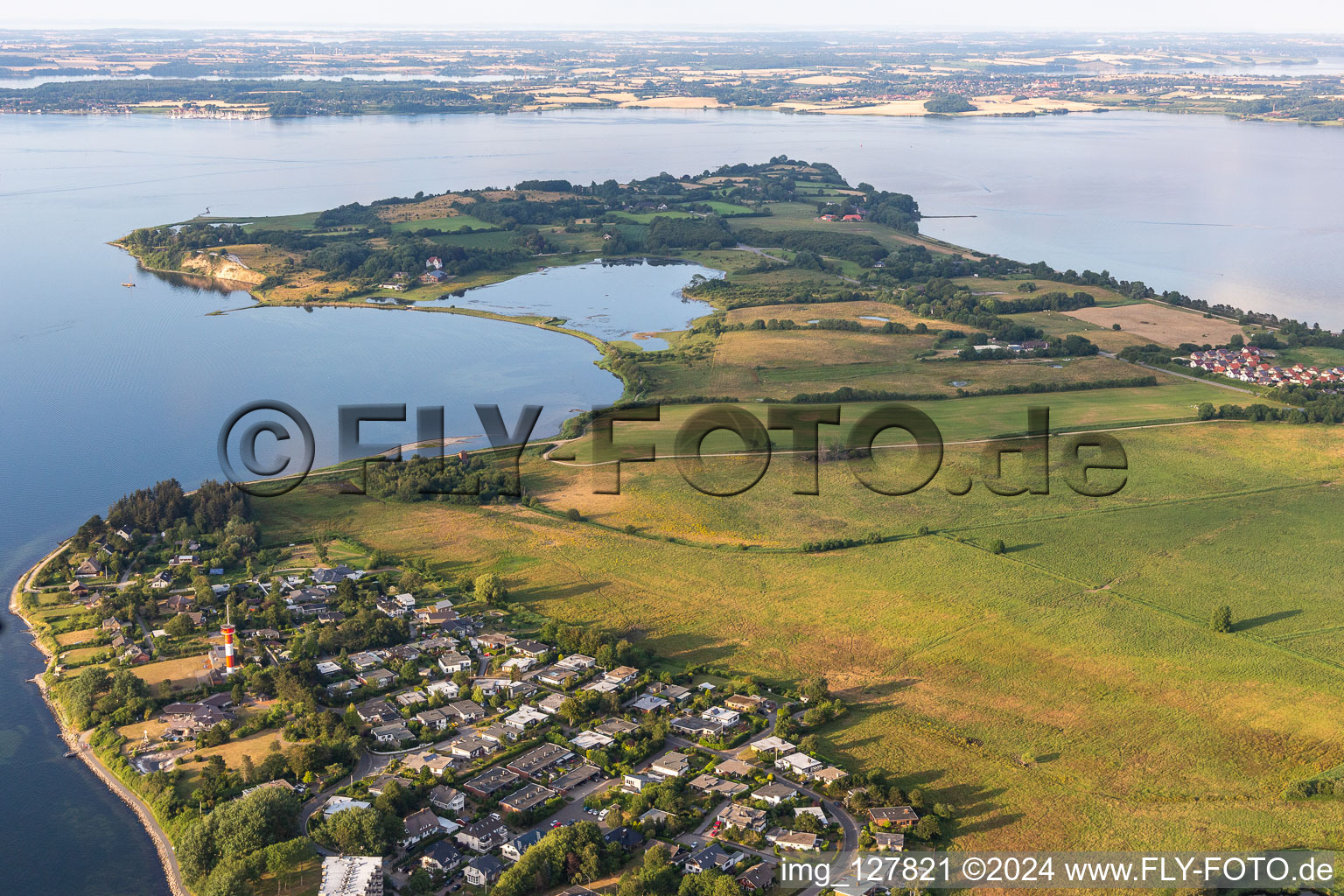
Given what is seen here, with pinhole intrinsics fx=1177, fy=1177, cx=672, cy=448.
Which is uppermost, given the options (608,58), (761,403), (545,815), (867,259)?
(608,58)

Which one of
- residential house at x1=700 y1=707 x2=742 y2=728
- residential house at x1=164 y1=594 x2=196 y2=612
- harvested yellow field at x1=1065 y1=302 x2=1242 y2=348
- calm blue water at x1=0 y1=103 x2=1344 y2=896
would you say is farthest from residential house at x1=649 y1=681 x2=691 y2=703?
harvested yellow field at x1=1065 y1=302 x2=1242 y2=348

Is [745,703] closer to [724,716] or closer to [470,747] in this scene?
[724,716]

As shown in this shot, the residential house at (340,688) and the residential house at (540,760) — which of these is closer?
the residential house at (540,760)

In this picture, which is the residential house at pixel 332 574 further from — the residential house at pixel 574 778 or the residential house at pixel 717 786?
the residential house at pixel 717 786

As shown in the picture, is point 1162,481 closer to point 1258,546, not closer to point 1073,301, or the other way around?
point 1258,546

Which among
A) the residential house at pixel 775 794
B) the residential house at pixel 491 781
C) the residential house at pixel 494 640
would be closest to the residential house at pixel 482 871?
the residential house at pixel 491 781

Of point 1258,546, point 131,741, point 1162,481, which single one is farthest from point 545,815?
point 1162,481

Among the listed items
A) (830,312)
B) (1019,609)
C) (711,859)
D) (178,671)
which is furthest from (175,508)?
(830,312)
